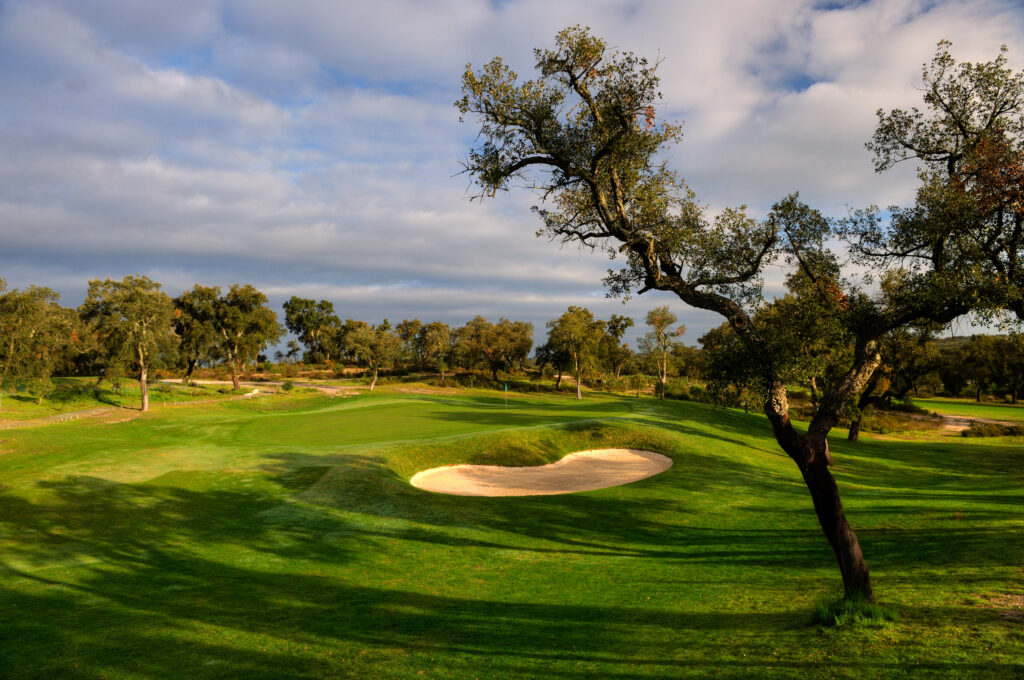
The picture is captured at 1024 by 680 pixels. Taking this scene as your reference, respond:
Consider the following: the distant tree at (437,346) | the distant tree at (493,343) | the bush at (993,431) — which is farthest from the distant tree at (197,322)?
the bush at (993,431)

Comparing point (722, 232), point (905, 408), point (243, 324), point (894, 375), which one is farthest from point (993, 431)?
point (243, 324)

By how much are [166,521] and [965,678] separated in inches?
698

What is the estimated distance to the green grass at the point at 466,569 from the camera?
7.10m

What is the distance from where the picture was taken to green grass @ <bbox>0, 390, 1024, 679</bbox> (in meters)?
7.10

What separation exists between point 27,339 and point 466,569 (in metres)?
48.7

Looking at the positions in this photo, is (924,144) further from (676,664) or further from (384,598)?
(384,598)

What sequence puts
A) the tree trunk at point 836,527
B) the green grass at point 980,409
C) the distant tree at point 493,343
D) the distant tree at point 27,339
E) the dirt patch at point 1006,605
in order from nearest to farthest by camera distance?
the dirt patch at point 1006,605, the tree trunk at point 836,527, the distant tree at point 27,339, the green grass at point 980,409, the distant tree at point 493,343

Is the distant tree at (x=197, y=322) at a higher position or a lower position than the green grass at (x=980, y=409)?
higher

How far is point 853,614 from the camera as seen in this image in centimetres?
731

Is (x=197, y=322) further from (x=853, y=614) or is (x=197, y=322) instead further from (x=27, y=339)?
(x=853, y=614)

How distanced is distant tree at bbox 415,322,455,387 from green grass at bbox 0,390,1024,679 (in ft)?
182

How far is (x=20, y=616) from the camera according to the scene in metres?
8.95

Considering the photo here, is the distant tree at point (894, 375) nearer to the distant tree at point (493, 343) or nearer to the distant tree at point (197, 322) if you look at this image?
the distant tree at point (493, 343)

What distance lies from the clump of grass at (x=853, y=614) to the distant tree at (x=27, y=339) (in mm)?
54987
